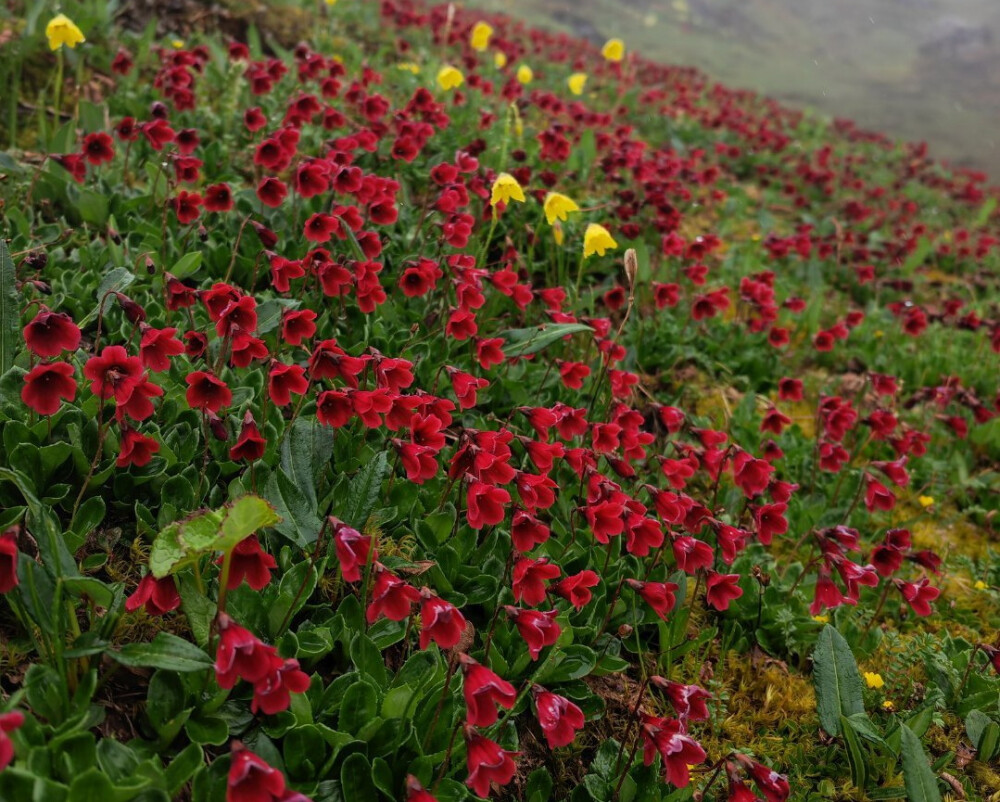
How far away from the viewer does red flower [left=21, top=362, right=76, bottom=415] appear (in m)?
1.98

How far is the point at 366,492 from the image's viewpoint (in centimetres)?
260

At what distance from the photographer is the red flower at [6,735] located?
1.28 metres

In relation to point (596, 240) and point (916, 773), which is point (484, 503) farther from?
point (596, 240)

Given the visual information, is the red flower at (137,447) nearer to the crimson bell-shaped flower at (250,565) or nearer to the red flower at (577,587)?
the crimson bell-shaped flower at (250,565)

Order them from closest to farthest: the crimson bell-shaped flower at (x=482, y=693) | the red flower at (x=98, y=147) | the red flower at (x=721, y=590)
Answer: the crimson bell-shaped flower at (x=482, y=693) → the red flower at (x=721, y=590) → the red flower at (x=98, y=147)

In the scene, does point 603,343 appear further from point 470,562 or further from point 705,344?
point 705,344

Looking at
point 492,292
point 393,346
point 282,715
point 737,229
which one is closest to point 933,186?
point 737,229

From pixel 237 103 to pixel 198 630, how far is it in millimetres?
4848

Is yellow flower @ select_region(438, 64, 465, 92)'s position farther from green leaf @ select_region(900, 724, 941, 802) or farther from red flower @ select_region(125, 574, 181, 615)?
green leaf @ select_region(900, 724, 941, 802)

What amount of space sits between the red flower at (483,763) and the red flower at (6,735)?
0.92 meters

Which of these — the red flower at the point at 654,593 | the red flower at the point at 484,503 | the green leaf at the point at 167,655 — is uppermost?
the red flower at the point at 484,503

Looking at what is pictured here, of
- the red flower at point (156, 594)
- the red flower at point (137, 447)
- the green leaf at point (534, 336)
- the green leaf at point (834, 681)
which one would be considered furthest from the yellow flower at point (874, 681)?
the red flower at point (137, 447)

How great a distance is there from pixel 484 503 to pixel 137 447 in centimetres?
114

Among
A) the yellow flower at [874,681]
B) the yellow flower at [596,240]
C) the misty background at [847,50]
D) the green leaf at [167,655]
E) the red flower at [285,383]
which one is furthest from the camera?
the misty background at [847,50]
